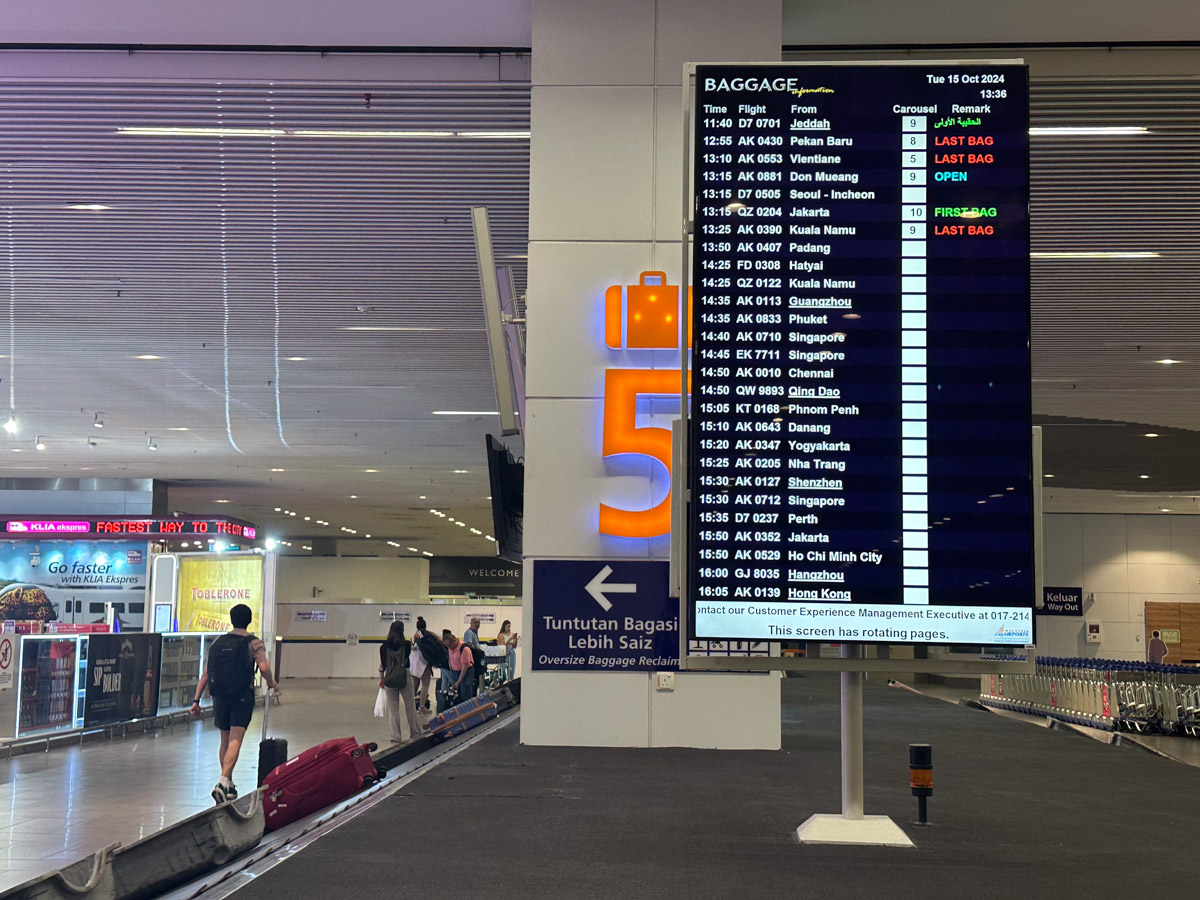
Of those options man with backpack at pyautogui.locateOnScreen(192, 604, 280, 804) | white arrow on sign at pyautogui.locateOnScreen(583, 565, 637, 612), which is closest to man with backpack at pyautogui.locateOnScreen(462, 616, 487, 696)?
man with backpack at pyautogui.locateOnScreen(192, 604, 280, 804)

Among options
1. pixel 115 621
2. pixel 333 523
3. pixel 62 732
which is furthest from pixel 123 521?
pixel 333 523

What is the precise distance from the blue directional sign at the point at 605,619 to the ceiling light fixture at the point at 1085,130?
519cm

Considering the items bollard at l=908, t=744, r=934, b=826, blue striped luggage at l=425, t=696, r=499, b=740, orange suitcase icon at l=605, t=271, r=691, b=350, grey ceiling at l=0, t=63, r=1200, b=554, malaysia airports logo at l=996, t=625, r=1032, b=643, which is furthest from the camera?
blue striped luggage at l=425, t=696, r=499, b=740

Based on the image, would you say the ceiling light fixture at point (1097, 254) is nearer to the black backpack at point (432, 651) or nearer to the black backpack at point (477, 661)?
the black backpack at point (432, 651)

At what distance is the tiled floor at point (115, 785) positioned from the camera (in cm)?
Answer: 828

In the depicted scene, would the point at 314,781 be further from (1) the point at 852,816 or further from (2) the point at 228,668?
(1) the point at 852,816

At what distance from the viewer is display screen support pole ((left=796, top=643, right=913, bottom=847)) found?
4.46 metres

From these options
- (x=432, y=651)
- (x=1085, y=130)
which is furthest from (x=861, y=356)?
(x=432, y=651)

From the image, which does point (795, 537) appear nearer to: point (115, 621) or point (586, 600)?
point (586, 600)

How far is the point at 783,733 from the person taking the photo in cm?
901

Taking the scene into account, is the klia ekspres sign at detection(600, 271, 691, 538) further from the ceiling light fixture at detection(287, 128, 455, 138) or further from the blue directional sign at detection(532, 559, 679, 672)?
the ceiling light fixture at detection(287, 128, 455, 138)

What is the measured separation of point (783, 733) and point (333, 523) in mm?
35480

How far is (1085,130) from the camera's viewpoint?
30.9 feet

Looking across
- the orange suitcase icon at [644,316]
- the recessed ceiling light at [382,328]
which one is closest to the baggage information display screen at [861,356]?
the orange suitcase icon at [644,316]
